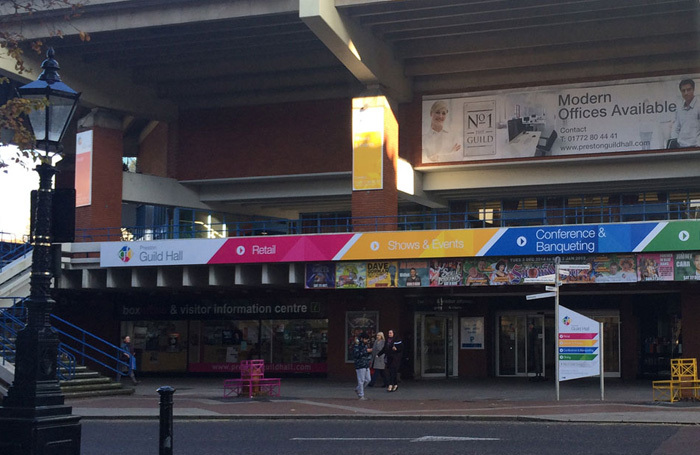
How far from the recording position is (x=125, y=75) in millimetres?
35906

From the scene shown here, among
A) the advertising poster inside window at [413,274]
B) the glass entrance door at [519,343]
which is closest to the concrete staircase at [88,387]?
the advertising poster inside window at [413,274]

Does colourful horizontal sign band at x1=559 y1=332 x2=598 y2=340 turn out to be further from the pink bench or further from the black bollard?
the black bollard

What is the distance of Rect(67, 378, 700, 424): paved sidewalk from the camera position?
61.5 feet

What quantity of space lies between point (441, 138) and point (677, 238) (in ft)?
36.2

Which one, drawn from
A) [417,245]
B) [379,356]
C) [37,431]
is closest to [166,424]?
[37,431]

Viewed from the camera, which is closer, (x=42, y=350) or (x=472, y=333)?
(x=42, y=350)

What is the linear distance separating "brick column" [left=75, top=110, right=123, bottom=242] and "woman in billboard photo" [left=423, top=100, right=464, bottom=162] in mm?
12369

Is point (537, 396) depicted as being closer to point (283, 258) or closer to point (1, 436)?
point (283, 258)

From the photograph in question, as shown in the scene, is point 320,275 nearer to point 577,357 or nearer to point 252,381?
point 252,381

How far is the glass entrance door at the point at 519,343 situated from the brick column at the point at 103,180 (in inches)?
596

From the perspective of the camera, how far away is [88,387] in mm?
25203

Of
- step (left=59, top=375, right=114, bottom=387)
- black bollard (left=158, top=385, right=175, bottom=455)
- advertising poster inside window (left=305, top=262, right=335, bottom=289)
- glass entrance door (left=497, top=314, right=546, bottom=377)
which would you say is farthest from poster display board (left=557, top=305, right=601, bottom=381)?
black bollard (left=158, top=385, right=175, bottom=455)

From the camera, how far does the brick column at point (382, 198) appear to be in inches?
1238

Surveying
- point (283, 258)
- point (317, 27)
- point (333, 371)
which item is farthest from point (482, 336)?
point (317, 27)
